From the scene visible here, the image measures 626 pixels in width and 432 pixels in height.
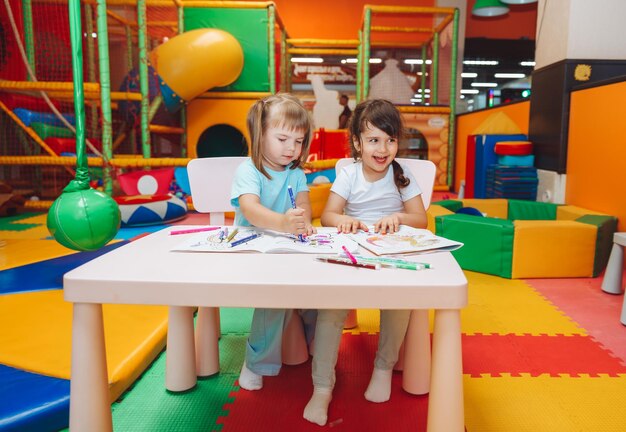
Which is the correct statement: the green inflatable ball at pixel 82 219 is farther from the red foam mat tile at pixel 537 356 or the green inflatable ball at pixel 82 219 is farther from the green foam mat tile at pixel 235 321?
the red foam mat tile at pixel 537 356

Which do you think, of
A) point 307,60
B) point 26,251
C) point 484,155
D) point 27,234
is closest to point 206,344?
point 26,251

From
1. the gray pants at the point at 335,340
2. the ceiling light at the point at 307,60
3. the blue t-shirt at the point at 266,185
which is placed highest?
the ceiling light at the point at 307,60

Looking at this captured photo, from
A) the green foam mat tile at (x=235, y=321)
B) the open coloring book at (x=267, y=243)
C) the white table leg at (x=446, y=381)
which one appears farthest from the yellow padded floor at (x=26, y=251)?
the white table leg at (x=446, y=381)

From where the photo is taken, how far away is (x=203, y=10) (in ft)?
→ 17.9

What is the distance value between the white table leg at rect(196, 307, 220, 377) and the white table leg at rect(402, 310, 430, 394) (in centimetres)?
61

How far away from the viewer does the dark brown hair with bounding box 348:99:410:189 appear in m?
1.62

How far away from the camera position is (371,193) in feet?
5.69

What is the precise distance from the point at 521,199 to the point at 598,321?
6.46ft

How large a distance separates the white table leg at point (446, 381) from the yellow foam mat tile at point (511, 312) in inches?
44.7

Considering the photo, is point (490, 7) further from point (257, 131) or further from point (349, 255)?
point (349, 255)

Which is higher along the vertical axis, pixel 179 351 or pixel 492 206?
pixel 492 206

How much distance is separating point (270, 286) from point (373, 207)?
103 cm

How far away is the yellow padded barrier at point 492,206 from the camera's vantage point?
3.50 metres

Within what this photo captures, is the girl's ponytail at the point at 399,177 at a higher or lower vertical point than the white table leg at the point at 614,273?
higher
